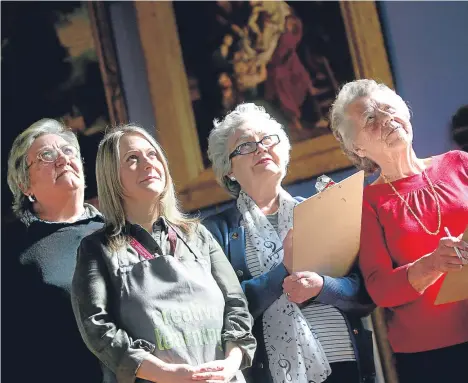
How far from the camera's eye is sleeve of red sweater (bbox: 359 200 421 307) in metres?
2.02

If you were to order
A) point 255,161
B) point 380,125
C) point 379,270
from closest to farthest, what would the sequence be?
point 379,270, point 380,125, point 255,161

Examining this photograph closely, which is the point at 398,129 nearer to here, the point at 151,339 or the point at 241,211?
the point at 241,211

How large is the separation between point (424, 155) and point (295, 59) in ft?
2.58

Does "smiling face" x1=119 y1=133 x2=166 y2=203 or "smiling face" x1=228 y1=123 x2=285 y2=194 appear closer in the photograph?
"smiling face" x1=119 y1=133 x2=166 y2=203

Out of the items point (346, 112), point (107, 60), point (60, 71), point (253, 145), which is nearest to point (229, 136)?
point (253, 145)

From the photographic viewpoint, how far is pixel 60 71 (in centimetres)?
391

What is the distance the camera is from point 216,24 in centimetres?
367

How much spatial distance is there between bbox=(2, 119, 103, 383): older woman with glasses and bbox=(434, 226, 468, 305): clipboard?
3.28 ft

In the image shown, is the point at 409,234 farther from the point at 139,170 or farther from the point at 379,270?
the point at 139,170

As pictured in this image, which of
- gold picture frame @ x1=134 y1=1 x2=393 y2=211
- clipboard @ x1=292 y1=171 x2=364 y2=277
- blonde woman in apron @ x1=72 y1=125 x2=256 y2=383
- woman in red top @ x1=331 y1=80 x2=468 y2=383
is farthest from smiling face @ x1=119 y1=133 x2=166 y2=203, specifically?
gold picture frame @ x1=134 y1=1 x2=393 y2=211

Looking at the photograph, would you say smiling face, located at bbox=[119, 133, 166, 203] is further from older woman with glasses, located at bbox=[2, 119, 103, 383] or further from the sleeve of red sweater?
the sleeve of red sweater

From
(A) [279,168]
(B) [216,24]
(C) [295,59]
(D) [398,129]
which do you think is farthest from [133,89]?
(D) [398,129]

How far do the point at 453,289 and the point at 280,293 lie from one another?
1.53 feet

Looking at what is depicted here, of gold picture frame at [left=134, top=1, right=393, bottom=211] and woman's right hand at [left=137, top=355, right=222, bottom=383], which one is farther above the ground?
gold picture frame at [left=134, top=1, right=393, bottom=211]
